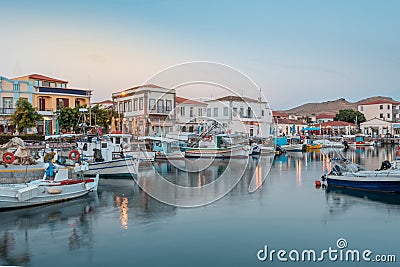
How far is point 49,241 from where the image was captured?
26.1ft

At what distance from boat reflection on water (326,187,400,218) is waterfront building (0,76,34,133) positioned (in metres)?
24.4

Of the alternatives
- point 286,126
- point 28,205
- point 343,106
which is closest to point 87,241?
point 28,205

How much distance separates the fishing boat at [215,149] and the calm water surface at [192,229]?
15021 mm

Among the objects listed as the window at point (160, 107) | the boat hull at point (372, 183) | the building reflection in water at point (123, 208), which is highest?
the window at point (160, 107)

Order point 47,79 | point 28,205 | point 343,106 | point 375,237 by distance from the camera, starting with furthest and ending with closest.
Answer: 1. point 343,106
2. point 47,79
3. point 28,205
4. point 375,237

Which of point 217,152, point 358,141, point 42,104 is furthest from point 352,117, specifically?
point 42,104

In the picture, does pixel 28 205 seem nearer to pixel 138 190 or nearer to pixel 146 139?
pixel 138 190

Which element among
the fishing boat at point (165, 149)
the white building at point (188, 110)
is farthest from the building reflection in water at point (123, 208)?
the fishing boat at point (165, 149)

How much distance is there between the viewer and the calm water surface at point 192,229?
7215 millimetres

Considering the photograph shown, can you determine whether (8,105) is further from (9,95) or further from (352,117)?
(352,117)

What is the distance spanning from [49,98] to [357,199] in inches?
1046

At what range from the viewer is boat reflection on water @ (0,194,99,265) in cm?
738

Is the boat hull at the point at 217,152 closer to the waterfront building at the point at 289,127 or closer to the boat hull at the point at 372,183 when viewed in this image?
the boat hull at the point at 372,183

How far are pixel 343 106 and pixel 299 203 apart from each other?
150111 mm
